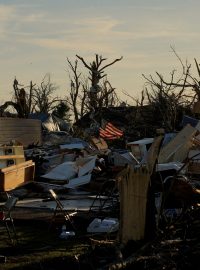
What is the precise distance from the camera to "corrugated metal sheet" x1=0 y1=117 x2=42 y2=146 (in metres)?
18.7

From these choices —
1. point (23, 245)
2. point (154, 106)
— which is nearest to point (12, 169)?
point (23, 245)

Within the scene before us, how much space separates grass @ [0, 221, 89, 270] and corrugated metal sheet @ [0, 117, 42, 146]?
975 centimetres

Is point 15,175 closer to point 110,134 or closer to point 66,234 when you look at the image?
point 66,234

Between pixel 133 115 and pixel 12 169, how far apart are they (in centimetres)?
1451

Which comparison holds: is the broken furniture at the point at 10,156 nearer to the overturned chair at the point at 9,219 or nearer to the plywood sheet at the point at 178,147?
the plywood sheet at the point at 178,147

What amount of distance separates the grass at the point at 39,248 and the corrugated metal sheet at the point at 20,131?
9745 millimetres

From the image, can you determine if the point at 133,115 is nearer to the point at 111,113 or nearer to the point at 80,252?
the point at 111,113

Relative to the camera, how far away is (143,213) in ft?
20.7

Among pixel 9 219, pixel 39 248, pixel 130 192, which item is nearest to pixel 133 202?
pixel 130 192

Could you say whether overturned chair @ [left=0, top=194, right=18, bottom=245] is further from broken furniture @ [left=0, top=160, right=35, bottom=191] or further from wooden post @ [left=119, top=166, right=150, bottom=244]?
wooden post @ [left=119, top=166, right=150, bottom=244]

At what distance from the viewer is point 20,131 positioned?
65.6 ft

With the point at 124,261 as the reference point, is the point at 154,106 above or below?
above

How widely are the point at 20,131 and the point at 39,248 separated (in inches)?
507

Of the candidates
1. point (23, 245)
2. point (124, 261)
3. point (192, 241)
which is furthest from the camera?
point (23, 245)
